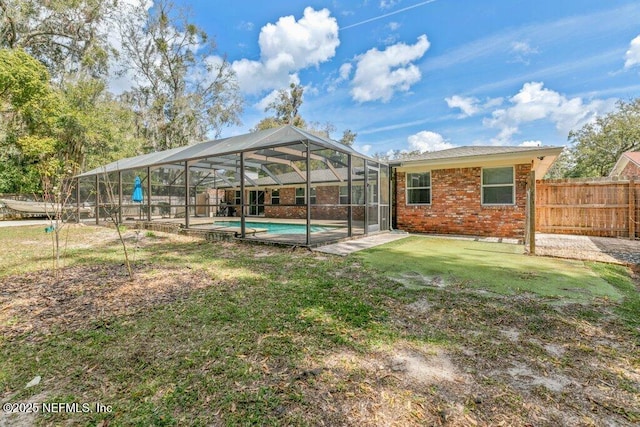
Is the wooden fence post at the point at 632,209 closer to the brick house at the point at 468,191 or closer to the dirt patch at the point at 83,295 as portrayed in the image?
the brick house at the point at 468,191

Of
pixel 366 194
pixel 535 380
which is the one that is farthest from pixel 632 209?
pixel 535 380

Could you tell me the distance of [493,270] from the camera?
16.9ft

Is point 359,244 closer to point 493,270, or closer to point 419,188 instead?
point 493,270

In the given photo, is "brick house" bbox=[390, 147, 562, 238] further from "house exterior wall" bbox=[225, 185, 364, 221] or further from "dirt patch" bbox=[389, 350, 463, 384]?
"dirt patch" bbox=[389, 350, 463, 384]

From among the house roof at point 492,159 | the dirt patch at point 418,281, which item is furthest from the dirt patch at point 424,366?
the house roof at point 492,159

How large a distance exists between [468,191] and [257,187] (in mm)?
11328

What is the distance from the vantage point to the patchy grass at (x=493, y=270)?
4082 millimetres

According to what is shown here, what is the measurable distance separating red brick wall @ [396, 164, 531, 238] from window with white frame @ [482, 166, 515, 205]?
0.47 ft

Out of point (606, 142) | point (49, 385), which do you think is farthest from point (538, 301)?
point (606, 142)

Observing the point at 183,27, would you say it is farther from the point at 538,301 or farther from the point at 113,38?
the point at 538,301

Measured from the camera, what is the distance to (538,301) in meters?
3.60

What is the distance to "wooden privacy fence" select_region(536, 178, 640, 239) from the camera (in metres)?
8.96

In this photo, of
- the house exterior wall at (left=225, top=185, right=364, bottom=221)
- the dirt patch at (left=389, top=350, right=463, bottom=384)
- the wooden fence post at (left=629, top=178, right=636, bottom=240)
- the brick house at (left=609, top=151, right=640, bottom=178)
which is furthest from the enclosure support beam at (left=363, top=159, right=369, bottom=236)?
the brick house at (left=609, top=151, right=640, bottom=178)

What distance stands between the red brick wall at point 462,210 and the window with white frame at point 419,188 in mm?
151
